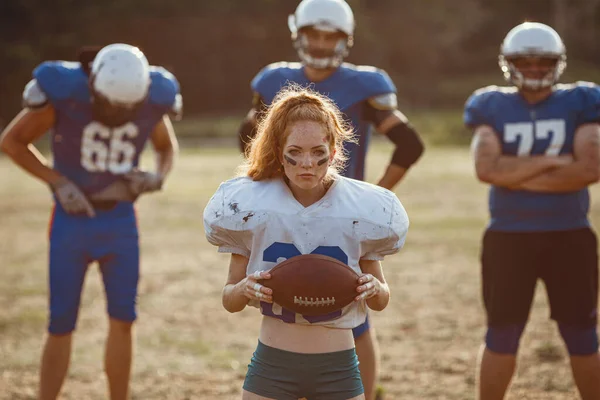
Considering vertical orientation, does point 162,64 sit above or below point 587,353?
above

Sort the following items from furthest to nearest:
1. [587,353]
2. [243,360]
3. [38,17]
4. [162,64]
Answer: [162,64]
[38,17]
[243,360]
[587,353]

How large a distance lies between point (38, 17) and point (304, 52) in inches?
1371

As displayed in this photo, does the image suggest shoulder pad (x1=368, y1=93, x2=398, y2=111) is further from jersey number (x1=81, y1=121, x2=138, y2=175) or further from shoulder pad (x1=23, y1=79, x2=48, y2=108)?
shoulder pad (x1=23, y1=79, x2=48, y2=108)

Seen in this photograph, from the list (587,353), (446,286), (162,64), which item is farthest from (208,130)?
(587,353)

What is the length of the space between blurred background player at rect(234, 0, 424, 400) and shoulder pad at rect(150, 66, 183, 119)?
517 mm

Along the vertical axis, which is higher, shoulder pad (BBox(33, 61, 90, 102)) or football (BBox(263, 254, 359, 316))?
shoulder pad (BBox(33, 61, 90, 102))

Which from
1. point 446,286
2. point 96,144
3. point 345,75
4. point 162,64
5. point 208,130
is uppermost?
point 162,64

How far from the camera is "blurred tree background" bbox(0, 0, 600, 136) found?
3703cm

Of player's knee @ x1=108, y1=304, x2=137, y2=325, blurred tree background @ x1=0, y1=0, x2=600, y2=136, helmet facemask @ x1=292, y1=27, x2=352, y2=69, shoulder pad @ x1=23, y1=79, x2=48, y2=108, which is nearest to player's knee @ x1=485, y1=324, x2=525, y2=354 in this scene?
helmet facemask @ x1=292, y1=27, x2=352, y2=69

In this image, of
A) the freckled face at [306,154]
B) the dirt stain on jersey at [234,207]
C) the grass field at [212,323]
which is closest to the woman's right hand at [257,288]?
the dirt stain on jersey at [234,207]

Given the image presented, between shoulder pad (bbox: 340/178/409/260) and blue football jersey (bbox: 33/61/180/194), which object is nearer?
shoulder pad (bbox: 340/178/409/260)

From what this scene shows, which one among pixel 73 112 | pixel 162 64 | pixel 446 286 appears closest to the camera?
pixel 73 112

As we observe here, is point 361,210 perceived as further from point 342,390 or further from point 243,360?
point 243,360

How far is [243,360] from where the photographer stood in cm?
613
